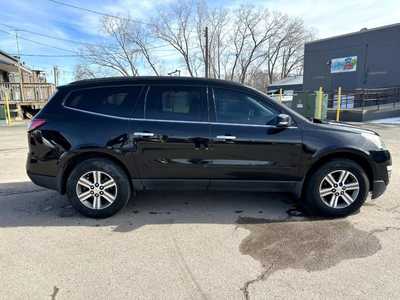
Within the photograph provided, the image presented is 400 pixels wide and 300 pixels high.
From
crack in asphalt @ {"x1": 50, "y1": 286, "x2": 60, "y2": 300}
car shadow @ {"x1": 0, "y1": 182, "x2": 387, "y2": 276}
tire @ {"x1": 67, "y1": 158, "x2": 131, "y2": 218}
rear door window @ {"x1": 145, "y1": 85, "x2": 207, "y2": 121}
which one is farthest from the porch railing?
crack in asphalt @ {"x1": 50, "y1": 286, "x2": 60, "y2": 300}

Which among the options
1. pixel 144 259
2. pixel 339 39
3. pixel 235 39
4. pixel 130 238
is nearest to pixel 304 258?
pixel 144 259

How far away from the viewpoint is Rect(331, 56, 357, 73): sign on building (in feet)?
85.3

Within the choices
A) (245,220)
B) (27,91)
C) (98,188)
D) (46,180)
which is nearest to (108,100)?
(98,188)

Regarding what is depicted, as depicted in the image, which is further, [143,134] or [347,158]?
[347,158]

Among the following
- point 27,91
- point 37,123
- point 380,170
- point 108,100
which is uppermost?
point 27,91

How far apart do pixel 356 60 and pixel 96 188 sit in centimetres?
2811

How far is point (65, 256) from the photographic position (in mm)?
2922

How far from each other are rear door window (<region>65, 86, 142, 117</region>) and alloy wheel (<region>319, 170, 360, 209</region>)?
2666mm

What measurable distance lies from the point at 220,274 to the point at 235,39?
49991 millimetres

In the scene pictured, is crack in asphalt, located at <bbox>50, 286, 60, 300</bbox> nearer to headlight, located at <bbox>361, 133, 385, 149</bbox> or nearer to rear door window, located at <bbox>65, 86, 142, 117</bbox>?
rear door window, located at <bbox>65, 86, 142, 117</bbox>

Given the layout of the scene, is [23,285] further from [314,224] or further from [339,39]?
[339,39]

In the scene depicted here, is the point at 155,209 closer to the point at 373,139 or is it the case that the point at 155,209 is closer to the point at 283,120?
the point at 283,120

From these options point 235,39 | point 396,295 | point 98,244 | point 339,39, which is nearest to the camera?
point 396,295

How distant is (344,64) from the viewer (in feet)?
88.1
